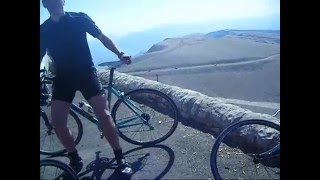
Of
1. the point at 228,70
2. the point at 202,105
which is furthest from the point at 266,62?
the point at 202,105

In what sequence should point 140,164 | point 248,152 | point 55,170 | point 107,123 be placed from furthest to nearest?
point 248,152 < point 140,164 < point 107,123 < point 55,170

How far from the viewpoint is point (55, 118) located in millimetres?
3893

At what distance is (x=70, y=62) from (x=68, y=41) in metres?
0.23

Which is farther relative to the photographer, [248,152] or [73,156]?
[248,152]

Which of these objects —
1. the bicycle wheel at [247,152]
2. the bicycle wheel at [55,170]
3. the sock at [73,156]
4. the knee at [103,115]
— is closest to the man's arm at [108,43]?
the knee at [103,115]

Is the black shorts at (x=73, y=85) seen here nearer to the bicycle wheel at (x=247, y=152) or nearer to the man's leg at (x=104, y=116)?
the man's leg at (x=104, y=116)

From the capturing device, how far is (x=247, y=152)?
177 inches

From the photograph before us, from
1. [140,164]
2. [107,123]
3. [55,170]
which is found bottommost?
[140,164]

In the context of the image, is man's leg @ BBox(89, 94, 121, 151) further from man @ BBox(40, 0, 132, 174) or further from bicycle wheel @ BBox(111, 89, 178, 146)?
bicycle wheel @ BBox(111, 89, 178, 146)

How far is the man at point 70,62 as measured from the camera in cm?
367

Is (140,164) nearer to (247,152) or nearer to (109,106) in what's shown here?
(109,106)

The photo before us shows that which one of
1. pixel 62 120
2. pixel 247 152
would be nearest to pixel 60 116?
pixel 62 120

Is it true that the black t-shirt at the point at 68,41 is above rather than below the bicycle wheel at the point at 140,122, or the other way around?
above

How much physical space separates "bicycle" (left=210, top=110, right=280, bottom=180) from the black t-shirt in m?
1.74
